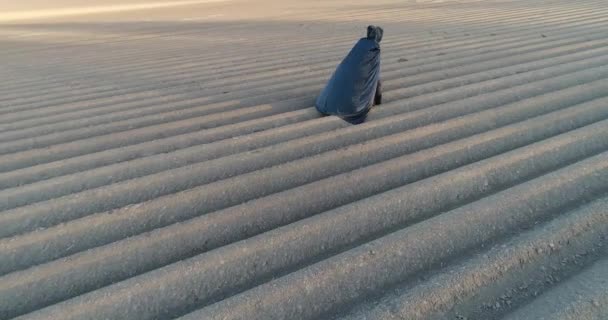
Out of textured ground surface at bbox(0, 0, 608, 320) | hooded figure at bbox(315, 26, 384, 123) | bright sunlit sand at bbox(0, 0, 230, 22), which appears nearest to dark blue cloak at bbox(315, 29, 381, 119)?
hooded figure at bbox(315, 26, 384, 123)

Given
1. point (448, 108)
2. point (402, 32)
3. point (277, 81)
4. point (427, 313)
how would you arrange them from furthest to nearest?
point (402, 32)
point (277, 81)
point (448, 108)
point (427, 313)

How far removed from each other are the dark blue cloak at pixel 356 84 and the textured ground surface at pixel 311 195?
0.11 metres

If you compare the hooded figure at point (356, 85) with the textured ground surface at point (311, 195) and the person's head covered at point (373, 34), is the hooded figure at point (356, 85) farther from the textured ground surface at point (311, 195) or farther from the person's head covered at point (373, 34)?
the textured ground surface at point (311, 195)

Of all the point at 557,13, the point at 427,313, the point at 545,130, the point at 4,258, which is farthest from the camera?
the point at 557,13

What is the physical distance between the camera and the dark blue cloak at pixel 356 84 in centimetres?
266

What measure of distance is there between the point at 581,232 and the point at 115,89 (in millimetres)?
3761

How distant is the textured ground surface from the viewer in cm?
135

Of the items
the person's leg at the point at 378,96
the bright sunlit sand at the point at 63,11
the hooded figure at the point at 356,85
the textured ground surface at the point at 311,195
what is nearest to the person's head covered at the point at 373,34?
the hooded figure at the point at 356,85

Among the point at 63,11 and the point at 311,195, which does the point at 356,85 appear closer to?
the point at 311,195

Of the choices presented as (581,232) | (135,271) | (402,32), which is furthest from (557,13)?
(135,271)

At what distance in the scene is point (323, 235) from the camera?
1.62 m

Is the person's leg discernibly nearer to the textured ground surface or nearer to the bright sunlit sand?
the textured ground surface

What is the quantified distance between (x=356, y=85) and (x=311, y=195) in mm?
1059

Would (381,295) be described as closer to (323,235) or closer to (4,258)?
(323,235)
